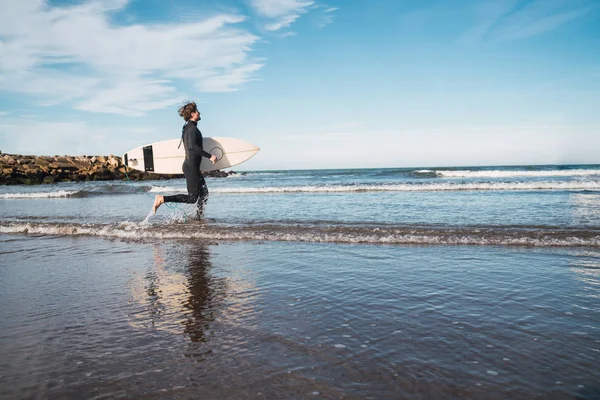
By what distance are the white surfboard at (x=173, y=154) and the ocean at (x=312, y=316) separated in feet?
15.5

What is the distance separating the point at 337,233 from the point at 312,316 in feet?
14.0

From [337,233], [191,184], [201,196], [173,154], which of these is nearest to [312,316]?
[337,233]

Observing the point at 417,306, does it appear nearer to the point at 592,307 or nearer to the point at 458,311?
the point at 458,311

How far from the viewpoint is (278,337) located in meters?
2.94

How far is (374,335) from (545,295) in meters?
2.03

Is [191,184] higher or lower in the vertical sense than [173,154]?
lower

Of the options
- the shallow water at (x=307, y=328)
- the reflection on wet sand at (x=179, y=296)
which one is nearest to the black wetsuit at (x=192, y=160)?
the reflection on wet sand at (x=179, y=296)

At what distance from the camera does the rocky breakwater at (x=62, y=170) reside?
3447cm

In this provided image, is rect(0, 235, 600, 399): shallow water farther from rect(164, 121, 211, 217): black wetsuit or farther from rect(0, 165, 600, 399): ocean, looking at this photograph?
rect(164, 121, 211, 217): black wetsuit

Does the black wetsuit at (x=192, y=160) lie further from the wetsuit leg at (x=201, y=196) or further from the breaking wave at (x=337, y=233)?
the breaking wave at (x=337, y=233)

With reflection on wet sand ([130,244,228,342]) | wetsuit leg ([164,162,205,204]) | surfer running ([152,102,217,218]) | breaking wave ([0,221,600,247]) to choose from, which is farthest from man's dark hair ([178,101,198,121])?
reflection on wet sand ([130,244,228,342])

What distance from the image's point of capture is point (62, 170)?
3722cm

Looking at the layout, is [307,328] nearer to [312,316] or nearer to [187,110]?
[312,316]

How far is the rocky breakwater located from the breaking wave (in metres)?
25.7
